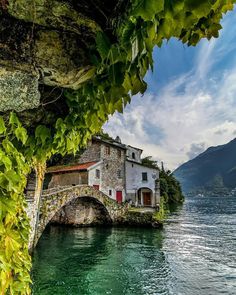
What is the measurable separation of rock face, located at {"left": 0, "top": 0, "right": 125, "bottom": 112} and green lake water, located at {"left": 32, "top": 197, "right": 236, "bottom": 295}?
Result: 912 cm

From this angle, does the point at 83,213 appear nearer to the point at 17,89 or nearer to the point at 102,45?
the point at 17,89

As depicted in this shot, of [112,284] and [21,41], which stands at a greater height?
[21,41]

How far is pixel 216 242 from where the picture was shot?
17453mm

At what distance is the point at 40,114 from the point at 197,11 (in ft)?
6.01

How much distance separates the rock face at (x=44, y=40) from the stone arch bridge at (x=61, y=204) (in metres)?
13.1

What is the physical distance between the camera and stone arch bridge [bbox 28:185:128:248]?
50.9ft

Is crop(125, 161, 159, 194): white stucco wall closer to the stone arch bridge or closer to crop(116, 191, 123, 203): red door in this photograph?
crop(116, 191, 123, 203): red door

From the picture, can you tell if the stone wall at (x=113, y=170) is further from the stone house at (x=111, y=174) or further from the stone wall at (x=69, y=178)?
the stone wall at (x=69, y=178)

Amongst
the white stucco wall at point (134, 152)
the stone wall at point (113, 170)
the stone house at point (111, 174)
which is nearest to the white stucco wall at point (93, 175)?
the stone house at point (111, 174)

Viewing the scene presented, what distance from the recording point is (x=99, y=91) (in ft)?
6.53

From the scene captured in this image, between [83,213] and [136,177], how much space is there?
37.5ft

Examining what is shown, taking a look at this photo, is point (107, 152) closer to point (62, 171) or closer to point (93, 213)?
point (62, 171)

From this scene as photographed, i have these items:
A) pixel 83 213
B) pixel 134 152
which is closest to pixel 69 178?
pixel 83 213

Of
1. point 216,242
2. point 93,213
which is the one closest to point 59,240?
point 93,213
